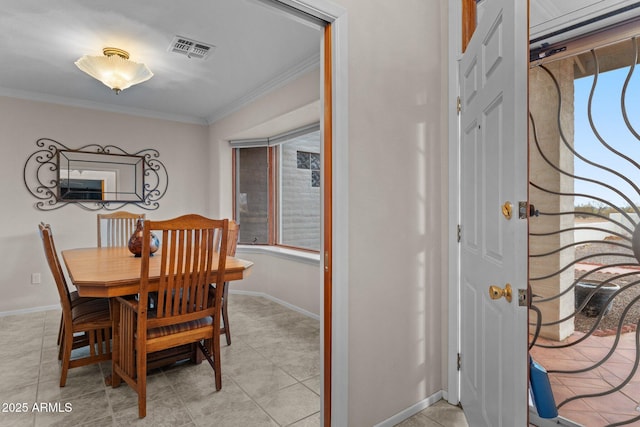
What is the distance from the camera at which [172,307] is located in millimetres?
2129

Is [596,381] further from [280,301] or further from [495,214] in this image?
[280,301]

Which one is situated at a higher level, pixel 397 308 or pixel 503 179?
pixel 503 179

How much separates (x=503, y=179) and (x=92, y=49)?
11.1 feet

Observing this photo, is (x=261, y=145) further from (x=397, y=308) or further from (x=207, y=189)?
(x=397, y=308)

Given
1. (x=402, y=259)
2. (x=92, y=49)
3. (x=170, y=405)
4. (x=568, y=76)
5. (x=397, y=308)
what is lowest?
(x=170, y=405)

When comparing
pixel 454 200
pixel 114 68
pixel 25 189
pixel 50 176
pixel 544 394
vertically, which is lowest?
pixel 544 394

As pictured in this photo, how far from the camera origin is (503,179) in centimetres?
122

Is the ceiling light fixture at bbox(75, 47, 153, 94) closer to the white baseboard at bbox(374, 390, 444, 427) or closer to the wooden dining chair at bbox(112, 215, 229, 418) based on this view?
the wooden dining chair at bbox(112, 215, 229, 418)

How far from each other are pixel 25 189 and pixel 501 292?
4.90 meters

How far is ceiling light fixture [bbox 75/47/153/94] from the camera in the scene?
266cm

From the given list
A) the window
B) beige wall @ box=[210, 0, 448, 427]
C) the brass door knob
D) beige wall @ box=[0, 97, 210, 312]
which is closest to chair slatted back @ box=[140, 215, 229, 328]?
beige wall @ box=[210, 0, 448, 427]

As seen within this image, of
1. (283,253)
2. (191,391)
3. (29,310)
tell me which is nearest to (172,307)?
(191,391)

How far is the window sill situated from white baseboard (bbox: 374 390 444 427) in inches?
70.1

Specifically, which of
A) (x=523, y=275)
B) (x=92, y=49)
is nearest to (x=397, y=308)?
(x=523, y=275)
